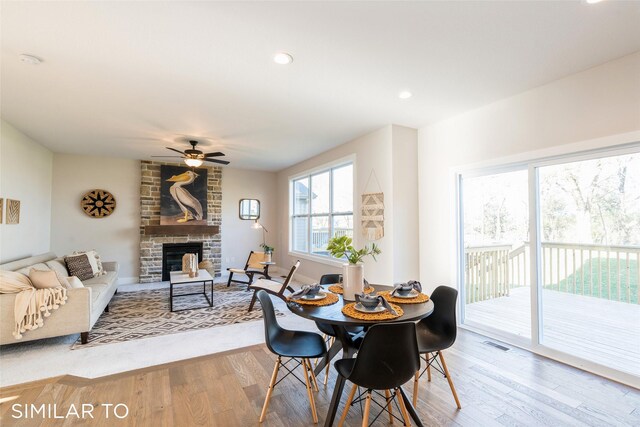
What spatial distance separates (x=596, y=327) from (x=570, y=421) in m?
1.29

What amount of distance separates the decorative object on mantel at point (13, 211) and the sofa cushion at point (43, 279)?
170 centimetres

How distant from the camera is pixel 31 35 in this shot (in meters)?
2.13

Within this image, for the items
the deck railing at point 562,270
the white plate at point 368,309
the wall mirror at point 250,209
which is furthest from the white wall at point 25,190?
the deck railing at point 562,270

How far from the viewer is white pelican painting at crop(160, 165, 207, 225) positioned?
6.59 metres

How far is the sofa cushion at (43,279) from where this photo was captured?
119 inches

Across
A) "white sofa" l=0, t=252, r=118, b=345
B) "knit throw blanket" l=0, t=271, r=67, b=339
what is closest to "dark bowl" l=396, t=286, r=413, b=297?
"white sofa" l=0, t=252, r=118, b=345

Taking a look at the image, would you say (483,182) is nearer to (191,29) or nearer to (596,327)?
(596,327)

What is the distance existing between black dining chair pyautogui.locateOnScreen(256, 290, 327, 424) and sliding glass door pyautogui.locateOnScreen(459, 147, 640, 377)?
2.43 meters

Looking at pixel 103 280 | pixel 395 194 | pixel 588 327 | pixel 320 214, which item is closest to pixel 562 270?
pixel 588 327

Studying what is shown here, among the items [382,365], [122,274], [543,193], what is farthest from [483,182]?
[122,274]

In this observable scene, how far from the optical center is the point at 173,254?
670 cm

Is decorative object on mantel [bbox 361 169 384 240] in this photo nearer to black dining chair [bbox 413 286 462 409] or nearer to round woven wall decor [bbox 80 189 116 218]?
black dining chair [bbox 413 286 462 409]

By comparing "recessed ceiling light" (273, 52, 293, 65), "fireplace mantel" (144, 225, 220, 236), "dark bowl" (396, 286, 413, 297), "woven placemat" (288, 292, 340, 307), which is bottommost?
"woven placemat" (288, 292, 340, 307)

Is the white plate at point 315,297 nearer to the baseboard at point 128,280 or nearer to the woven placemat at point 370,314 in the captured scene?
the woven placemat at point 370,314
